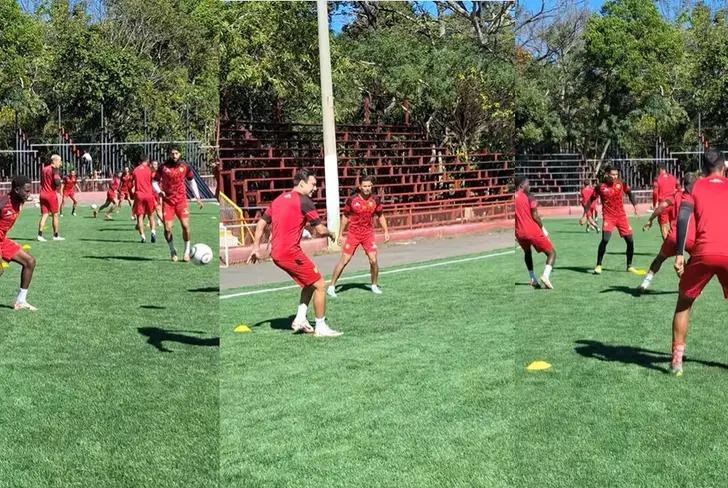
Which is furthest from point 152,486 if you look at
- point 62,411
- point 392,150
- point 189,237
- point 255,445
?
point 189,237

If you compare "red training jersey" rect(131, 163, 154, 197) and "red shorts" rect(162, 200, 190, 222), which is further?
"red training jersey" rect(131, 163, 154, 197)

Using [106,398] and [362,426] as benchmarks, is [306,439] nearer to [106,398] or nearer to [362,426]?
[362,426]

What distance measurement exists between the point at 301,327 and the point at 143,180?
887cm

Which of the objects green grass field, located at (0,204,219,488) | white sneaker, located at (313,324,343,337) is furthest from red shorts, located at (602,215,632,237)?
white sneaker, located at (313,324,343,337)

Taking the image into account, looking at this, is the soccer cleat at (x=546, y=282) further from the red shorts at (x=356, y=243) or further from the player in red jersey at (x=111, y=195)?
the player in red jersey at (x=111, y=195)

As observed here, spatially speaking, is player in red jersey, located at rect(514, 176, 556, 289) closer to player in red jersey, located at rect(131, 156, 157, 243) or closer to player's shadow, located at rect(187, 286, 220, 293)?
player's shadow, located at rect(187, 286, 220, 293)

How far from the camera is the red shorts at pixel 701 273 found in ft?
15.6

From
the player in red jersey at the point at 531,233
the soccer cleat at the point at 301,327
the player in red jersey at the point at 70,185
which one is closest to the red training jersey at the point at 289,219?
the soccer cleat at the point at 301,327

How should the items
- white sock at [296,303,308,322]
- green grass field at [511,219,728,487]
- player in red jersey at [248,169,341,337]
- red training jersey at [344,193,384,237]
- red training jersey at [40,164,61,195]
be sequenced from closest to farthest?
player in red jersey at [248,169,341,337] → green grass field at [511,219,728,487] → red training jersey at [344,193,384,237] → white sock at [296,303,308,322] → red training jersey at [40,164,61,195]

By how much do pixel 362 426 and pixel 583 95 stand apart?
9600 millimetres

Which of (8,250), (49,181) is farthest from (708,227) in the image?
(49,181)

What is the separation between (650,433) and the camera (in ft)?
12.4

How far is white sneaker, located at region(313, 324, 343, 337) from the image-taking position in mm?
4188

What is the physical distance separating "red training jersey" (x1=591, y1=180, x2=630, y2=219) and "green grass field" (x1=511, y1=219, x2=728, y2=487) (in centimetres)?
216
